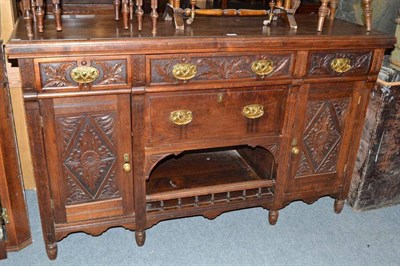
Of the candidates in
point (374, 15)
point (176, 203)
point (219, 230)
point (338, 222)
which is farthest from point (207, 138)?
point (374, 15)

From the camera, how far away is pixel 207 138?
201cm

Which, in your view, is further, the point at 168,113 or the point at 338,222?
the point at 338,222

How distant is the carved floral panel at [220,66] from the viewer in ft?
5.87

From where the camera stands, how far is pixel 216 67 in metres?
1.85

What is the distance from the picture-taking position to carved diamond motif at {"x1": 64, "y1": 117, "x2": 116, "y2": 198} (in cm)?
184

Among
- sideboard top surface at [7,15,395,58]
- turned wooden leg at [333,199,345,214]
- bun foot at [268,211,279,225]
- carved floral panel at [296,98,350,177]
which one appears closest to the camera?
sideboard top surface at [7,15,395,58]

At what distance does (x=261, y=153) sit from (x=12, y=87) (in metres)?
1.45

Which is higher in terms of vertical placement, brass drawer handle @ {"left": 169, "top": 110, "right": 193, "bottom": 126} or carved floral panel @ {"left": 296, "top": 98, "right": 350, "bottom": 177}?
brass drawer handle @ {"left": 169, "top": 110, "right": 193, "bottom": 126}

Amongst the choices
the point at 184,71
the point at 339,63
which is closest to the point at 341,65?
the point at 339,63

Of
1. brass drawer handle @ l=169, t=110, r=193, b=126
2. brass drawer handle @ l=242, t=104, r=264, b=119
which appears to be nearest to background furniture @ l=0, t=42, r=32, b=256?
brass drawer handle @ l=169, t=110, r=193, b=126

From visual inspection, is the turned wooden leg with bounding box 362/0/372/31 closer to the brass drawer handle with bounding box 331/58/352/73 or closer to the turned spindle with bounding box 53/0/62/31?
the brass drawer handle with bounding box 331/58/352/73

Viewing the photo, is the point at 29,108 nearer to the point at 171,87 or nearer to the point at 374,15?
the point at 171,87

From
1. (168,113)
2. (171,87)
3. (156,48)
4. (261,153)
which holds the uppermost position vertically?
(156,48)

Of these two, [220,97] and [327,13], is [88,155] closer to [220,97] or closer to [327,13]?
[220,97]
